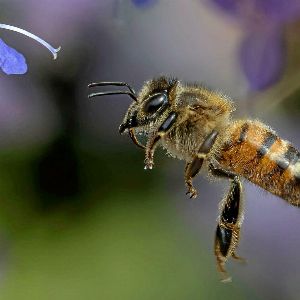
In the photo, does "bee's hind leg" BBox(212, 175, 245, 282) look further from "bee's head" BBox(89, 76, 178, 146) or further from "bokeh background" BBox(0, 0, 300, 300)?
"bokeh background" BBox(0, 0, 300, 300)

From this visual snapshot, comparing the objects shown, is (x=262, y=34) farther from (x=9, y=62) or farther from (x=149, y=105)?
(x=9, y=62)

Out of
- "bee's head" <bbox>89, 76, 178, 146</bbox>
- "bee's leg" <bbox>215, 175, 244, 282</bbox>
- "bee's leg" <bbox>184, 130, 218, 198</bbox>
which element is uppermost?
"bee's head" <bbox>89, 76, 178, 146</bbox>

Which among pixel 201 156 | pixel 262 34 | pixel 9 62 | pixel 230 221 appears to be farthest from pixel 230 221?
pixel 262 34

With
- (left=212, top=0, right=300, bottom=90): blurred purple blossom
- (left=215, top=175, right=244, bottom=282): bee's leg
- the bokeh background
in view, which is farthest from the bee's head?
(left=212, top=0, right=300, bottom=90): blurred purple blossom

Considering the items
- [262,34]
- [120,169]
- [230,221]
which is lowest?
[230,221]

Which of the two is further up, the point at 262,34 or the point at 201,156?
the point at 262,34

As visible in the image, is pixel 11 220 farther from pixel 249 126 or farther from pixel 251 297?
pixel 249 126
